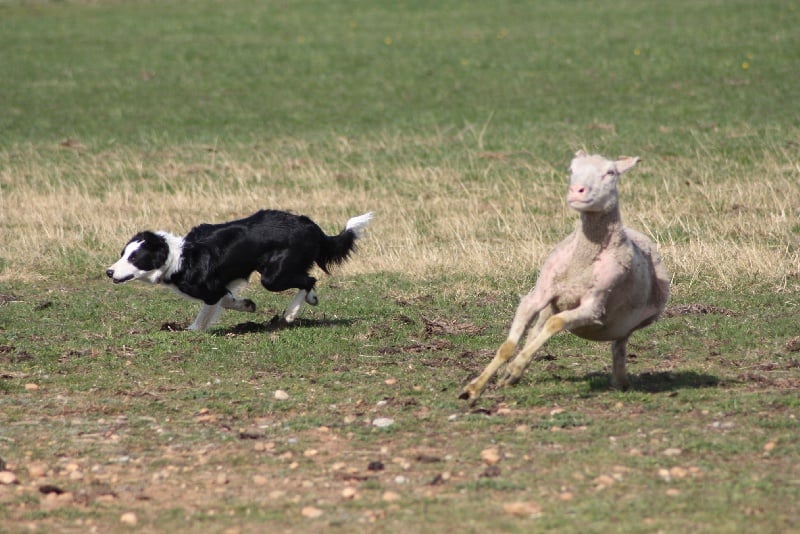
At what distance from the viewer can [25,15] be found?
41938 millimetres

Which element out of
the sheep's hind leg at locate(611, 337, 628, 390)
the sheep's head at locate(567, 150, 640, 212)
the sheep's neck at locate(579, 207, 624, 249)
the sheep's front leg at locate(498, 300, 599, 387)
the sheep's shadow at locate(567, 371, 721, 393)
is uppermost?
the sheep's head at locate(567, 150, 640, 212)

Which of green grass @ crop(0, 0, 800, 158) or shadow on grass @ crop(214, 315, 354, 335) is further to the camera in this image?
green grass @ crop(0, 0, 800, 158)

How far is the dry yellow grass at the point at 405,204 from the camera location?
43.3ft

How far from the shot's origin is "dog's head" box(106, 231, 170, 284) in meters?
10.5

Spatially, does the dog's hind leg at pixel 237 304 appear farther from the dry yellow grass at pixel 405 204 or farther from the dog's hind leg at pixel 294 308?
the dry yellow grass at pixel 405 204

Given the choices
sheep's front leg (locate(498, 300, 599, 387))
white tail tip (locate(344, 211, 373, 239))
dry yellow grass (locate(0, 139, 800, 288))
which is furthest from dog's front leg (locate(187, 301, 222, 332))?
sheep's front leg (locate(498, 300, 599, 387))

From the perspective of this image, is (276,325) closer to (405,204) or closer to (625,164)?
(625,164)

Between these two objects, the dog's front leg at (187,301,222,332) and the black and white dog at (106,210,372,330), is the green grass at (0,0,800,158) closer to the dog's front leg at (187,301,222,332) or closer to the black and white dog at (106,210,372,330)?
the black and white dog at (106,210,372,330)

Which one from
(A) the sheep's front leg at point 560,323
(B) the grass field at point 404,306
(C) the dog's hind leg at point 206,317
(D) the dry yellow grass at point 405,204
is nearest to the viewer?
(B) the grass field at point 404,306

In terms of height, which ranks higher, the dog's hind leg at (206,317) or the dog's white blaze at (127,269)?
the dog's white blaze at (127,269)

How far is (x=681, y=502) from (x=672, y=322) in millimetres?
4720

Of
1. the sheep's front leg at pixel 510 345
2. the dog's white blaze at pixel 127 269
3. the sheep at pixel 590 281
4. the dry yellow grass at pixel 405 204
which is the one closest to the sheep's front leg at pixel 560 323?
the sheep at pixel 590 281

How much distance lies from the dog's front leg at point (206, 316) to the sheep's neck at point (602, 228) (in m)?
4.61

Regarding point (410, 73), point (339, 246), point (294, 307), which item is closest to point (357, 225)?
point (339, 246)
